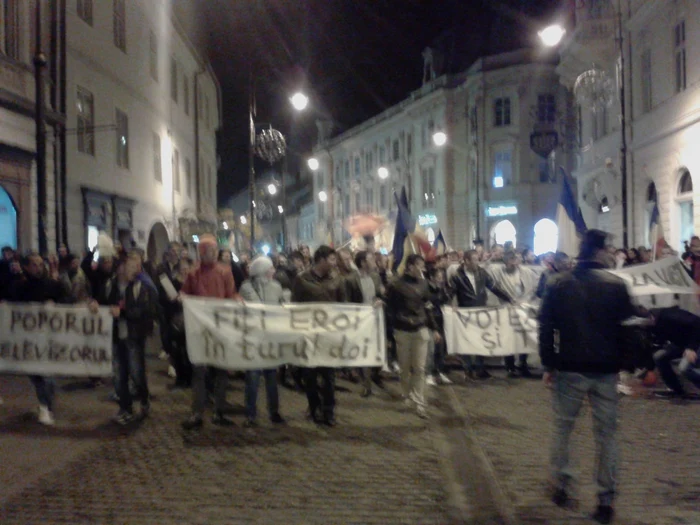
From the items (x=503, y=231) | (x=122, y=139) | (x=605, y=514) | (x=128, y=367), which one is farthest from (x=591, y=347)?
(x=503, y=231)

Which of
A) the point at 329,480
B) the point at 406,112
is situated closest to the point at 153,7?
the point at 329,480

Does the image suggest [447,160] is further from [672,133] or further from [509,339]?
[509,339]

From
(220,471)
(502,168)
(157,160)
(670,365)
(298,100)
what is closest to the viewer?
(220,471)

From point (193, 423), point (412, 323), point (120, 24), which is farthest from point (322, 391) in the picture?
point (120, 24)

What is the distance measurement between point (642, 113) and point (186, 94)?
1917cm

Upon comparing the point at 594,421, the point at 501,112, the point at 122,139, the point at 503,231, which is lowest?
the point at 594,421

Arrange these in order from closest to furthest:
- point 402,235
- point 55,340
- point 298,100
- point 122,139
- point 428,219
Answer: point 55,340, point 402,235, point 298,100, point 122,139, point 428,219

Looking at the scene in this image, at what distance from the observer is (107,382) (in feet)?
38.3

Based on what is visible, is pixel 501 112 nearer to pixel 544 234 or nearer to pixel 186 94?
pixel 544 234

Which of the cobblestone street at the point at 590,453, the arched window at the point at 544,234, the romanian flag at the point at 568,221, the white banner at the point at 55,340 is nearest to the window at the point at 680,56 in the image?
the romanian flag at the point at 568,221

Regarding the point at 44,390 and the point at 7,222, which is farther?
the point at 7,222

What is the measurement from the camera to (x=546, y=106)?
48750 mm

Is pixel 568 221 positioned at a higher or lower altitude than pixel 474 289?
higher

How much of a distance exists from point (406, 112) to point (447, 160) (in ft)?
23.9
